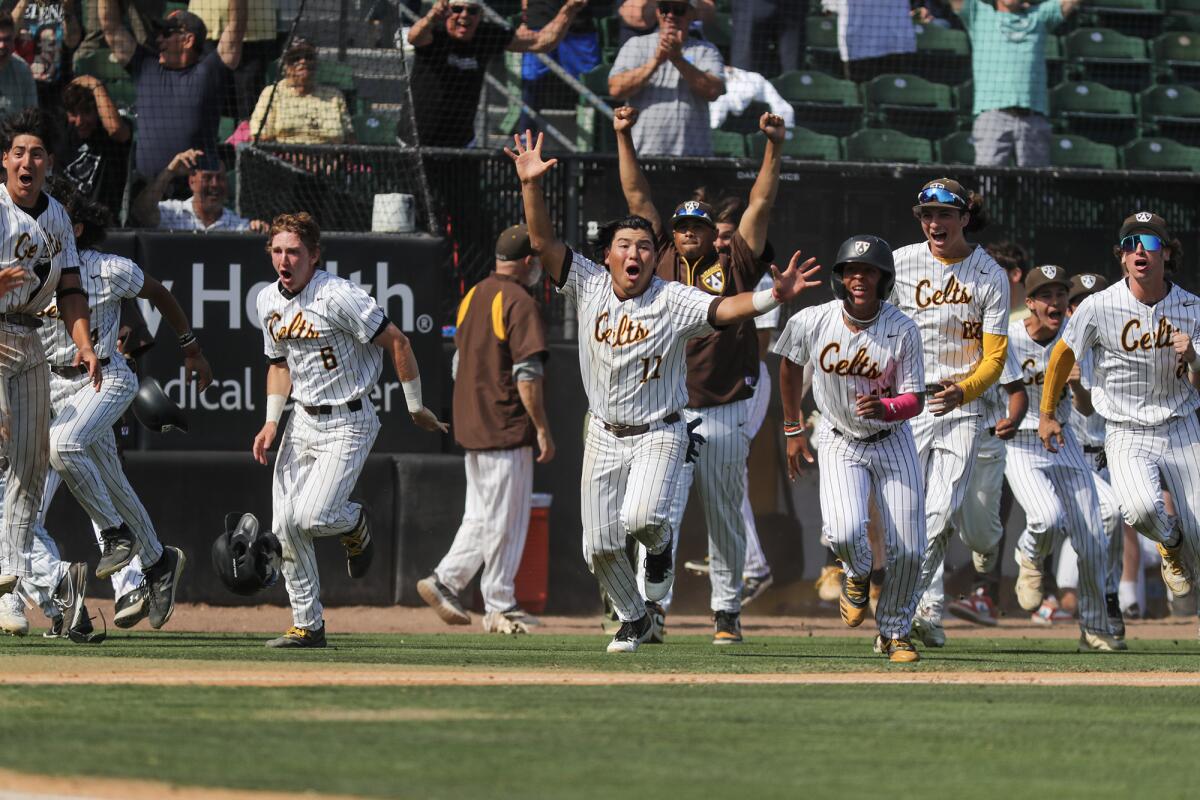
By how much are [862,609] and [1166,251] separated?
2534 mm

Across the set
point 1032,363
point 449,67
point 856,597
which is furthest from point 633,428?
point 449,67

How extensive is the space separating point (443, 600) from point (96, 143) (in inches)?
161

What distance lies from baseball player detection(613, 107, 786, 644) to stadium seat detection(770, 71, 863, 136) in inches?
216

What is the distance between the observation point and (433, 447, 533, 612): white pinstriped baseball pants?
448 inches

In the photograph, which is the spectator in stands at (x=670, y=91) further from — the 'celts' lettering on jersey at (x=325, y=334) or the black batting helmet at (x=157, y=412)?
the 'celts' lettering on jersey at (x=325, y=334)

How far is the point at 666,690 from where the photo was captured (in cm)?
680

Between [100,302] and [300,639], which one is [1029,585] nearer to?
[300,639]

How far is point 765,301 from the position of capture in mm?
8023

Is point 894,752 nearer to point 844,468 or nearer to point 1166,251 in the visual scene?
point 844,468

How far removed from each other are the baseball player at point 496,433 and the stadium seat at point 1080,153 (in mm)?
5944

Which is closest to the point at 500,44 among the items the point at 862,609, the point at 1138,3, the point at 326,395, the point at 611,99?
the point at 611,99

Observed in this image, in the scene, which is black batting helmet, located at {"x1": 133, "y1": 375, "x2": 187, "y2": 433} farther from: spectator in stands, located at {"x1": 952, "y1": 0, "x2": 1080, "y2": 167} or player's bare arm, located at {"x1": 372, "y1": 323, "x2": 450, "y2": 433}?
spectator in stands, located at {"x1": 952, "y1": 0, "x2": 1080, "y2": 167}

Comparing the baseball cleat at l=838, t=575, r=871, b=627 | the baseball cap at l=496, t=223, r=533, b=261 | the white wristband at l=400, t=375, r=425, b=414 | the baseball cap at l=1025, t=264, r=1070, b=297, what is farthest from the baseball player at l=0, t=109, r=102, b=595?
the baseball cap at l=1025, t=264, r=1070, b=297

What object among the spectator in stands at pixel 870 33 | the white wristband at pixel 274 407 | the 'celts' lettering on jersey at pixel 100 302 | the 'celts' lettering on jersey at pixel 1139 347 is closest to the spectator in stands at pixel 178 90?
the 'celts' lettering on jersey at pixel 100 302
